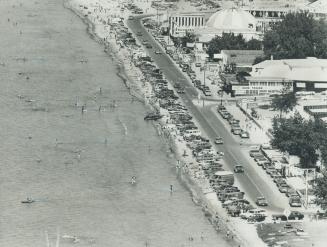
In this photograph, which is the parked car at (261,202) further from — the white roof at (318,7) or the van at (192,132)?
the white roof at (318,7)

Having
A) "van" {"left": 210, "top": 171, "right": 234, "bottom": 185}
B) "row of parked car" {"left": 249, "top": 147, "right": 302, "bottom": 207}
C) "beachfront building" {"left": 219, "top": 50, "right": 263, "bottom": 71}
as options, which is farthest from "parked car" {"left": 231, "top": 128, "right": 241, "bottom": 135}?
"beachfront building" {"left": 219, "top": 50, "right": 263, "bottom": 71}

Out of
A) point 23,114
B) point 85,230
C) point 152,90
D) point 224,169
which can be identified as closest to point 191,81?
point 152,90

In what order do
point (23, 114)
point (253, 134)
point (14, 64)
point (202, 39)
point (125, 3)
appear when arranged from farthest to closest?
point (125, 3)
point (202, 39)
point (14, 64)
point (23, 114)
point (253, 134)

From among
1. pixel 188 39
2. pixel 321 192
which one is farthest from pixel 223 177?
pixel 188 39

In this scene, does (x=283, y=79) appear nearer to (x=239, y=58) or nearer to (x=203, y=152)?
(x=239, y=58)

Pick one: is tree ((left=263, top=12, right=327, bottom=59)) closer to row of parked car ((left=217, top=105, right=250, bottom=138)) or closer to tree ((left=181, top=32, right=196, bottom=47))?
tree ((left=181, top=32, right=196, bottom=47))

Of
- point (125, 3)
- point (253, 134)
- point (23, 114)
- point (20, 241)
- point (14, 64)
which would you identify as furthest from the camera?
point (125, 3)

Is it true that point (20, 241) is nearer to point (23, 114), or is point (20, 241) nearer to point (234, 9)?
point (23, 114)
